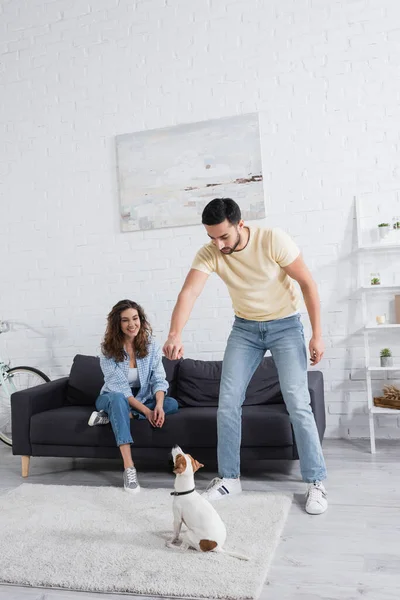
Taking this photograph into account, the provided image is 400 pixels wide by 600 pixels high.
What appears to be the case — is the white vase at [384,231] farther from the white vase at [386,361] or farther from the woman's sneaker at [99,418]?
the woman's sneaker at [99,418]

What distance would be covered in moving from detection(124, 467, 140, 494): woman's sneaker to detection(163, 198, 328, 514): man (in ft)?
1.32

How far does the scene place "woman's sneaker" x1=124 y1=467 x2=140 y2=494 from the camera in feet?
9.66

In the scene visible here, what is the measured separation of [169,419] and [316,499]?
90cm

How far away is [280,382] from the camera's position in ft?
9.01

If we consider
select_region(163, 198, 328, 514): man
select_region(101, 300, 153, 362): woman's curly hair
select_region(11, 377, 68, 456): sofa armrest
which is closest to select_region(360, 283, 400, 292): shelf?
select_region(163, 198, 328, 514): man

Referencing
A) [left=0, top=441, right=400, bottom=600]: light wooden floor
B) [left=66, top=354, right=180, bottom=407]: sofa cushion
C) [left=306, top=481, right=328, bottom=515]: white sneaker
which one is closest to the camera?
[left=0, top=441, right=400, bottom=600]: light wooden floor

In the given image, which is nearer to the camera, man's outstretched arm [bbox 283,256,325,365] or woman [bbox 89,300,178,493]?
man's outstretched arm [bbox 283,256,325,365]

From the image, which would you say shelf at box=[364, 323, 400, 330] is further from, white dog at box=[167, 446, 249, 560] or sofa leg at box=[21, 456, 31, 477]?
sofa leg at box=[21, 456, 31, 477]

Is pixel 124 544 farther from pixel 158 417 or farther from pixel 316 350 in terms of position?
pixel 316 350

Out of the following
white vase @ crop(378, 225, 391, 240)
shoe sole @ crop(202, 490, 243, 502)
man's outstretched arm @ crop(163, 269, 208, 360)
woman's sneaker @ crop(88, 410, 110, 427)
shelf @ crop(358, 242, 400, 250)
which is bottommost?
shoe sole @ crop(202, 490, 243, 502)

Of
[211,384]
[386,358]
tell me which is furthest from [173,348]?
[386,358]

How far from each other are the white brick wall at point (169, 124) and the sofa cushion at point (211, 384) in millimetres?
383

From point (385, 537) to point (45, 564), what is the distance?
1238 millimetres

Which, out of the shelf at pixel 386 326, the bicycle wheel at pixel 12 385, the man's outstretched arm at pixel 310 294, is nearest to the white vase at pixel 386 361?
the shelf at pixel 386 326
